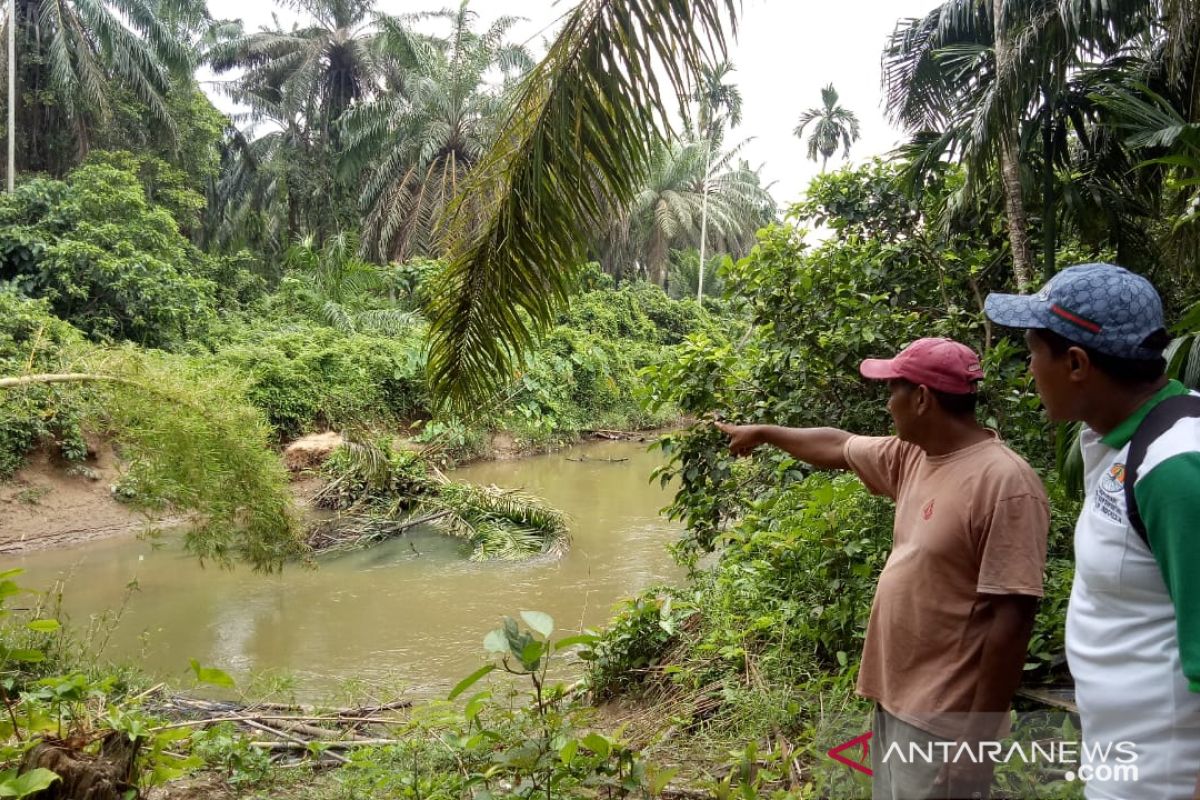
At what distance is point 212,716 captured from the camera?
4562mm

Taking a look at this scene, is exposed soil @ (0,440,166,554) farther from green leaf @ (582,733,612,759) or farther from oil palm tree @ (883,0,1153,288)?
oil palm tree @ (883,0,1153,288)

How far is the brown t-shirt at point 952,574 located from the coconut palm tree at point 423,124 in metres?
21.1

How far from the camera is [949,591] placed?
181 centimetres

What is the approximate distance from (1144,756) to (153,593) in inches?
367

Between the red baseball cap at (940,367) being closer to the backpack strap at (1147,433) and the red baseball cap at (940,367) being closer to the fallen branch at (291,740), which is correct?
the backpack strap at (1147,433)

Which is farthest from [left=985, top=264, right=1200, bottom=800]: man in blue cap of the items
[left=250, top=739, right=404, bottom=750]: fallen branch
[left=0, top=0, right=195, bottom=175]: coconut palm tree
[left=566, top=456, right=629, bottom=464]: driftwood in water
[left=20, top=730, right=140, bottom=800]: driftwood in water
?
[left=0, top=0, right=195, bottom=175]: coconut palm tree

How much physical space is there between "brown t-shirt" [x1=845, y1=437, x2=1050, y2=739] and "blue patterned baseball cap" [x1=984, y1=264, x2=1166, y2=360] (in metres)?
0.47

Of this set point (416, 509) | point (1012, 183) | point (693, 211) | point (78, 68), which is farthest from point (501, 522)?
point (693, 211)

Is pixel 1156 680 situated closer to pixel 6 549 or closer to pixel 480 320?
pixel 480 320

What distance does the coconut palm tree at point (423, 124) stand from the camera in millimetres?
22734

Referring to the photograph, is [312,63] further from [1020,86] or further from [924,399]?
[924,399]

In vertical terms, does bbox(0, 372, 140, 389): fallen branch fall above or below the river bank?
above

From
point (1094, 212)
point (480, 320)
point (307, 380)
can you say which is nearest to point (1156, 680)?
point (480, 320)

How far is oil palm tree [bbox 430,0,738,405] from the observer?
9.61 feet
